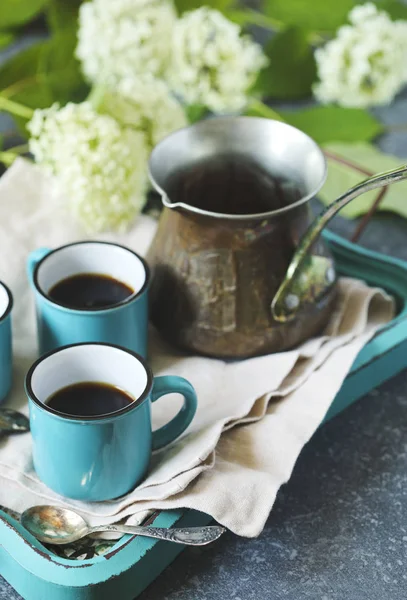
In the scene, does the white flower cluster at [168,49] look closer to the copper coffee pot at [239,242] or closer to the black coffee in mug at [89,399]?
the copper coffee pot at [239,242]

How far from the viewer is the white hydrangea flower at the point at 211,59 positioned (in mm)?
942

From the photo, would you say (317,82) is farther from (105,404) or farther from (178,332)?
(105,404)

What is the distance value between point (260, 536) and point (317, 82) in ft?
2.27

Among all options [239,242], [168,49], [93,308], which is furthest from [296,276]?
[168,49]

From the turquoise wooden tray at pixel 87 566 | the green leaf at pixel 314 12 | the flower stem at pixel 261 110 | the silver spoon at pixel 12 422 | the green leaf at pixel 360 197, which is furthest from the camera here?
the green leaf at pixel 314 12

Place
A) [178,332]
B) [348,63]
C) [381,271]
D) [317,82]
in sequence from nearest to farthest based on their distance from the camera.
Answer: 1. [178,332]
2. [381,271]
3. [348,63]
4. [317,82]

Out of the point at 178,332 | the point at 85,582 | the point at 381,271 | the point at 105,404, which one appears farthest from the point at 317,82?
the point at 85,582

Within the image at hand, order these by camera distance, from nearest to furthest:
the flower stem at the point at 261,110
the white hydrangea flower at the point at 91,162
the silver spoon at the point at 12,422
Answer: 1. the silver spoon at the point at 12,422
2. the white hydrangea flower at the point at 91,162
3. the flower stem at the point at 261,110

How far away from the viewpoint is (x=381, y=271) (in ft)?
2.69

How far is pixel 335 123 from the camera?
1054 millimetres

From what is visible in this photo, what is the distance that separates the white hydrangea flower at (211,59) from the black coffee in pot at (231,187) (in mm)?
243

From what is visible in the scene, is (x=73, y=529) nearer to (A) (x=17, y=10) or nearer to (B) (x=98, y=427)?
(B) (x=98, y=427)

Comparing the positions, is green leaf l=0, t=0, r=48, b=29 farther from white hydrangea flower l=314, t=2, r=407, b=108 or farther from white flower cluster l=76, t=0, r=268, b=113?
white hydrangea flower l=314, t=2, r=407, b=108

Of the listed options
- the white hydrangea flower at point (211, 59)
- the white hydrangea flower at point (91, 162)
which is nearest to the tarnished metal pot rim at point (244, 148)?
the white hydrangea flower at point (91, 162)
